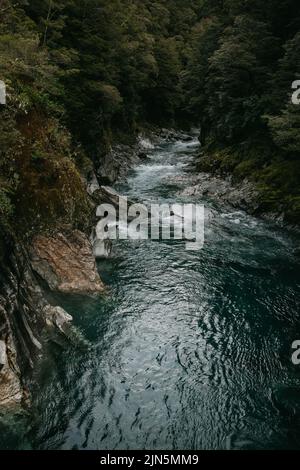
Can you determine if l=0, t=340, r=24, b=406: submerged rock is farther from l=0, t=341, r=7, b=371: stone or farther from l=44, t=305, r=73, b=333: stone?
l=44, t=305, r=73, b=333: stone

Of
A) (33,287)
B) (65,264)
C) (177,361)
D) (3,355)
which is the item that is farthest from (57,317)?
(177,361)

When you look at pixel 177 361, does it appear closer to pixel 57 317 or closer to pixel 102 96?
pixel 57 317

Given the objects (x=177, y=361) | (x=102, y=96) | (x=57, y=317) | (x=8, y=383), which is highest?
(x=102, y=96)

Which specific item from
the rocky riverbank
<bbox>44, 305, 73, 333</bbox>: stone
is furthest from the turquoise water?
the rocky riverbank

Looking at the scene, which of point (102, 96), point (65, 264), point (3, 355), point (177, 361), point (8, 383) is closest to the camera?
point (8, 383)

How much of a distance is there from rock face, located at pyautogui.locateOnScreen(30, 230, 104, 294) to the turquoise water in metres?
0.57

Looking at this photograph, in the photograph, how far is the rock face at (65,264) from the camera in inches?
481

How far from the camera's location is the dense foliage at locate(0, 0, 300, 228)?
40.6 feet

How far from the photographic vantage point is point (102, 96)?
915 inches

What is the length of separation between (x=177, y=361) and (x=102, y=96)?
1766 centimetres

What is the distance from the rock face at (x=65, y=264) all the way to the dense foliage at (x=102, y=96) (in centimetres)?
77

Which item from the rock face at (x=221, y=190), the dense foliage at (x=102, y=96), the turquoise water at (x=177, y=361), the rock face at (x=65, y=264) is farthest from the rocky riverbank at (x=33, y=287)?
the rock face at (x=221, y=190)

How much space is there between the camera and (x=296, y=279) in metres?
14.5

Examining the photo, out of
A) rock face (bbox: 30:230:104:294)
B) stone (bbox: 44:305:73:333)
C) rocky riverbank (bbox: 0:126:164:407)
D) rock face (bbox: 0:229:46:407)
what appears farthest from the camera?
rock face (bbox: 30:230:104:294)
